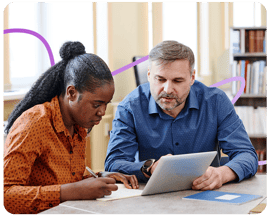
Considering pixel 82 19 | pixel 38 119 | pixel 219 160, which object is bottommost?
pixel 219 160

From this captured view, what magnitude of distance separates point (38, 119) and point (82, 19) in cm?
265

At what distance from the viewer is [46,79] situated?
1.48m

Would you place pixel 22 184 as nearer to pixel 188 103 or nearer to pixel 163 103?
pixel 163 103

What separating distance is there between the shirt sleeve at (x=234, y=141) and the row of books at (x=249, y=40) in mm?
2635

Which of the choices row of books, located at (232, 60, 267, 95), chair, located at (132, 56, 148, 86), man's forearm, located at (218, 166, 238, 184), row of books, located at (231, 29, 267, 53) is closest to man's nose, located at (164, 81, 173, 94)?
man's forearm, located at (218, 166, 238, 184)

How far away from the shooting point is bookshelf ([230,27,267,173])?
4320 mm

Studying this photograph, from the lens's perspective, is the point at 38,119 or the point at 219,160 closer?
the point at 38,119

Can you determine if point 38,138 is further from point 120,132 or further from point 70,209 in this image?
point 120,132

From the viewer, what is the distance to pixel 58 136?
141 cm

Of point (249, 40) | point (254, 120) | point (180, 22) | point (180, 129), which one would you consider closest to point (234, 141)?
point (180, 129)

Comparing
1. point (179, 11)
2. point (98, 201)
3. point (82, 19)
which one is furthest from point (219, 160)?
point (179, 11)

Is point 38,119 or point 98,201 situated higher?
point 38,119

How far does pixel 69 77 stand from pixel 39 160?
32 centimetres

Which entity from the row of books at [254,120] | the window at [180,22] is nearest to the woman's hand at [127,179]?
the row of books at [254,120]
